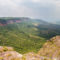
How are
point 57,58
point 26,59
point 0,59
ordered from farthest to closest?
point 57,58 → point 26,59 → point 0,59

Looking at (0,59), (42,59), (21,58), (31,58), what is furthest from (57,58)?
(0,59)

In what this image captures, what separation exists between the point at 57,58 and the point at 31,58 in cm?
1298

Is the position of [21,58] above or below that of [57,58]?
above

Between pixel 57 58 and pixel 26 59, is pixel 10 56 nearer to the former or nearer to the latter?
pixel 26 59

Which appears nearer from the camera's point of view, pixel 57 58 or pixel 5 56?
pixel 5 56

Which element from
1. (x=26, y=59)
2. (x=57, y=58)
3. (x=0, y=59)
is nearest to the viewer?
(x=0, y=59)

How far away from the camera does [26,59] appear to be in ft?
146

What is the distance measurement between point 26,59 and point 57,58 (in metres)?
15.4

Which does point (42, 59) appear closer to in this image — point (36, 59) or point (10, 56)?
point (36, 59)

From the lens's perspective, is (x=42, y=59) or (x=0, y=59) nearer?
(x=0, y=59)

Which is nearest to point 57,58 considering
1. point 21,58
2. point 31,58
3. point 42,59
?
point 42,59

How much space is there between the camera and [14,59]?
1713 inches

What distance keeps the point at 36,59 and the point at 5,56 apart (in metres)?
12.3

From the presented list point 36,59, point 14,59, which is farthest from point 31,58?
point 14,59
